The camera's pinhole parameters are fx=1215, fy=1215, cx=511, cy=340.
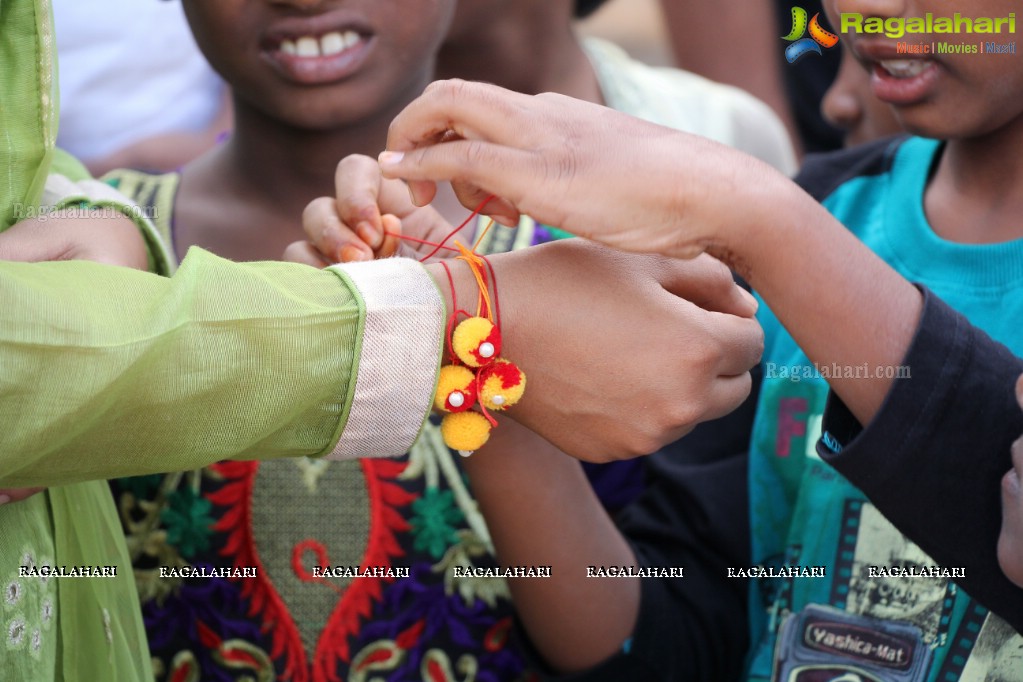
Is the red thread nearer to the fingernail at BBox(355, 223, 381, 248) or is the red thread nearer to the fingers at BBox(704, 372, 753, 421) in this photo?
the fingernail at BBox(355, 223, 381, 248)

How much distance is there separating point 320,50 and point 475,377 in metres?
0.66

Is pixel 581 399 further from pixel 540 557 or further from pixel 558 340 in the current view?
pixel 540 557

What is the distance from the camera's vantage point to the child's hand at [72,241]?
1224mm

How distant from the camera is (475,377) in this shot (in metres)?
1.23

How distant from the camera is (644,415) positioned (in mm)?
1268

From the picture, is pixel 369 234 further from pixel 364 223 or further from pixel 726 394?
pixel 726 394

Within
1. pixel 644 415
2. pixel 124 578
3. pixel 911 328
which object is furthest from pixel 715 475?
pixel 124 578

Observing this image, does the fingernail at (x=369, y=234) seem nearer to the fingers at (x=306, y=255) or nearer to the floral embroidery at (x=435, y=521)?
the fingers at (x=306, y=255)

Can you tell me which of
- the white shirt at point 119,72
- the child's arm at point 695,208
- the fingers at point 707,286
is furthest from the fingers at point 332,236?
the white shirt at point 119,72

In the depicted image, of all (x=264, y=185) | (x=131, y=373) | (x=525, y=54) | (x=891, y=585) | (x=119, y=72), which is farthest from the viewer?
(x=119, y=72)

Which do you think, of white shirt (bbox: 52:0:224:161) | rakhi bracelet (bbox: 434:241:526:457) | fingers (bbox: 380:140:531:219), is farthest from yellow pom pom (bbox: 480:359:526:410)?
white shirt (bbox: 52:0:224:161)

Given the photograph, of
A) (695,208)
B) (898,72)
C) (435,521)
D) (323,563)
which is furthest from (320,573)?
(898,72)

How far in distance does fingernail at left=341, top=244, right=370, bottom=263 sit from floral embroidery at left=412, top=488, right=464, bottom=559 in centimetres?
38

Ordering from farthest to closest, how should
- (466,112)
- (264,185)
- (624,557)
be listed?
(264,185)
(624,557)
(466,112)
